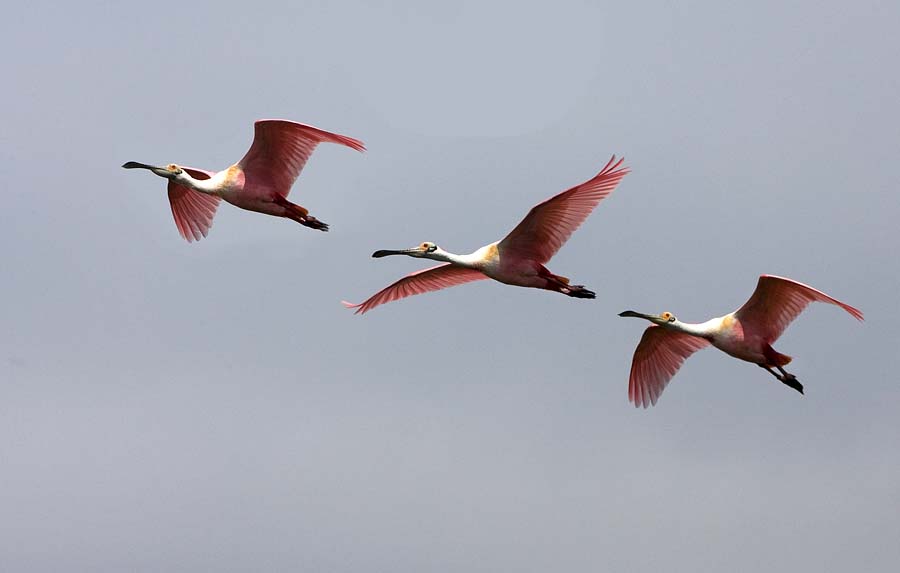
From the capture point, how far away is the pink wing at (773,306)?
2372 cm

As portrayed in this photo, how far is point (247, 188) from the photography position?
78.6ft

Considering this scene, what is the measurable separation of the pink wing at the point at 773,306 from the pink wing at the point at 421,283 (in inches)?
154

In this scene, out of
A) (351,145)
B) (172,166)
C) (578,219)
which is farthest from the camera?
(172,166)

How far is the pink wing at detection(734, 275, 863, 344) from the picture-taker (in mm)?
23719

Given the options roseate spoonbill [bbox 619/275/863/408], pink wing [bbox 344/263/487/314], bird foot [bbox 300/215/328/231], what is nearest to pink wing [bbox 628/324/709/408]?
roseate spoonbill [bbox 619/275/863/408]

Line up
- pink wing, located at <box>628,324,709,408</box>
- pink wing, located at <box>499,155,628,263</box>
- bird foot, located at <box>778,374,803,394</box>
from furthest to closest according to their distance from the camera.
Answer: pink wing, located at <box>628,324,709,408</box>
bird foot, located at <box>778,374,803,394</box>
pink wing, located at <box>499,155,628,263</box>

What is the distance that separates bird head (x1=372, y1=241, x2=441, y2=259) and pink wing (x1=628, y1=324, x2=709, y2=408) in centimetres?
330

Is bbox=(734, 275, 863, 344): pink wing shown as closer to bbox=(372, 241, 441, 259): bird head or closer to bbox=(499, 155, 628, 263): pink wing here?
bbox=(499, 155, 628, 263): pink wing

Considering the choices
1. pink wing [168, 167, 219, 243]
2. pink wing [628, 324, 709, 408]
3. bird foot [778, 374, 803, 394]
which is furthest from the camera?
pink wing [168, 167, 219, 243]

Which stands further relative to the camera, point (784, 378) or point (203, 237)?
point (203, 237)

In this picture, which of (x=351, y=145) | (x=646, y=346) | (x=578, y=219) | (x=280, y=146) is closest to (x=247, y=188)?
(x=280, y=146)

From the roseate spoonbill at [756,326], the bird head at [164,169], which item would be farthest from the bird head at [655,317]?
the bird head at [164,169]

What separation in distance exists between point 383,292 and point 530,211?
3.85 metres

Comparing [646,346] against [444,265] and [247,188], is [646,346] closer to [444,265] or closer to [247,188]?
[444,265]
